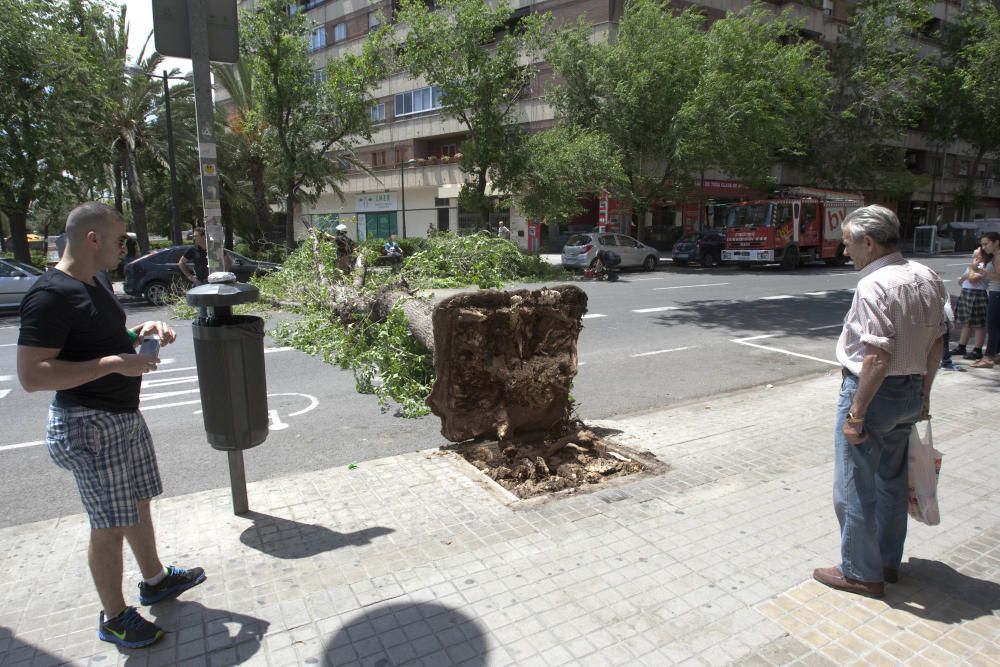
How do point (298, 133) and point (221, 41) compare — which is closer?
point (221, 41)

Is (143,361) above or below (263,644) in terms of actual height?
above

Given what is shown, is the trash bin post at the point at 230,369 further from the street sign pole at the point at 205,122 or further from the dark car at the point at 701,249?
the dark car at the point at 701,249

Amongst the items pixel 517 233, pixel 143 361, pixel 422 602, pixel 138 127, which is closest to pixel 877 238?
pixel 422 602

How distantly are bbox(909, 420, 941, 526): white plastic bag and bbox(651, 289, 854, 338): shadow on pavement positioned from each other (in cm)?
818

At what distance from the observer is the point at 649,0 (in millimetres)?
25625

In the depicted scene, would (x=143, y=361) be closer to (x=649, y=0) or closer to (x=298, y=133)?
(x=298, y=133)

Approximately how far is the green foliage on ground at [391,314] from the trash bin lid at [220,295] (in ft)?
9.74

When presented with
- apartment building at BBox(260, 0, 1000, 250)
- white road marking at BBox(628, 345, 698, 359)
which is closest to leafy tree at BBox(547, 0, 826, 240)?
apartment building at BBox(260, 0, 1000, 250)

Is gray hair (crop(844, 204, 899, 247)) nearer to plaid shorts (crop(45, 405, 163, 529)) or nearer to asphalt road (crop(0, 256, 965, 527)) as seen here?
plaid shorts (crop(45, 405, 163, 529))

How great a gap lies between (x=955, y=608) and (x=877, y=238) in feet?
5.81

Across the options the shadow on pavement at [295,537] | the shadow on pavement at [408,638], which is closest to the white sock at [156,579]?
the shadow on pavement at [295,537]

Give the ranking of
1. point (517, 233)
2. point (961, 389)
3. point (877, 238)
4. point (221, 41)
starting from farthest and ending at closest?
point (517, 233), point (961, 389), point (221, 41), point (877, 238)

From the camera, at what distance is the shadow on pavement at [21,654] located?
2586 millimetres

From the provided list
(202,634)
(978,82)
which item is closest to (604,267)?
(202,634)
